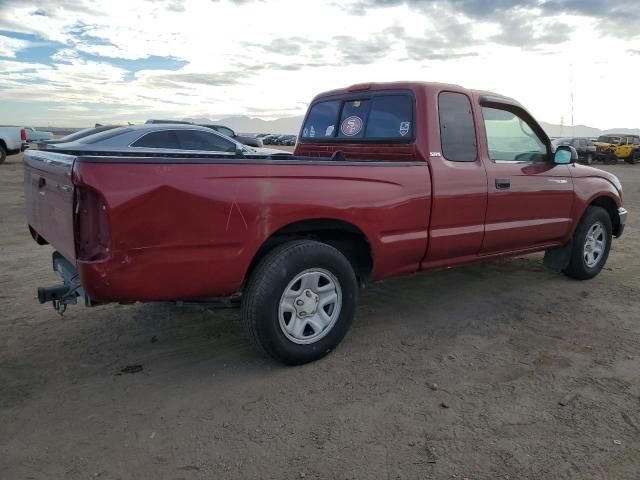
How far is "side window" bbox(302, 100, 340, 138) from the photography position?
5098 mm

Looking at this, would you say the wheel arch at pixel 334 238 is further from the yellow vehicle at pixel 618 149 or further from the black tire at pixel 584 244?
the yellow vehicle at pixel 618 149

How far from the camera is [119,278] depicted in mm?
2840

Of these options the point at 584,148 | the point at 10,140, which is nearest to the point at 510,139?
the point at 10,140

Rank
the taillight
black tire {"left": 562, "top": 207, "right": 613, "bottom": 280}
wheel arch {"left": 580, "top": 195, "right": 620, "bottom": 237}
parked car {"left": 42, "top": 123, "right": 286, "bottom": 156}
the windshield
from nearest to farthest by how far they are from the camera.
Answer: the taillight < black tire {"left": 562, "top": 207, "right": 613, "bottom": 280} < wheel arch {"left": 580, "top": 195, "right": 620, "bottom": 237} < the windshield < parked car {"left": 42, "top": 123, "right": 286, "bottom": 156}

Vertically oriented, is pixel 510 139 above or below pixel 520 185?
above

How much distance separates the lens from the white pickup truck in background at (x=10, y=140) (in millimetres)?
19516

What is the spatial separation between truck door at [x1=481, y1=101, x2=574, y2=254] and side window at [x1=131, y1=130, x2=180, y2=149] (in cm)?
721

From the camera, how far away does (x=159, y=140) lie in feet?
33.7

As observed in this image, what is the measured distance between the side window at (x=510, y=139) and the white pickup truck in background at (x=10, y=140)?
19836 millimetres

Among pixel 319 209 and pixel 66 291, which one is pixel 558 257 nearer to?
pixel 319 209

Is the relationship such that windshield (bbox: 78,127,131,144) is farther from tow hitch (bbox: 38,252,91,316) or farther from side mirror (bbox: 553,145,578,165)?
side mirror (bbox: 553,145,578,165)

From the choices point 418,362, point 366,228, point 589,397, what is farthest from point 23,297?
point 589,397

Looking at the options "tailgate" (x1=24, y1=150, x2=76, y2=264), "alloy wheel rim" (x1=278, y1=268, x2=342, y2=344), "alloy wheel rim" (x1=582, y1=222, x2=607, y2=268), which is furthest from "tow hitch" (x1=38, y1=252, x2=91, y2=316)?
"alloy wheel rim" (x1=582, y1=222, x2=607, y2=268)

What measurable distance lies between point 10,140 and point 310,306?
2018cm
